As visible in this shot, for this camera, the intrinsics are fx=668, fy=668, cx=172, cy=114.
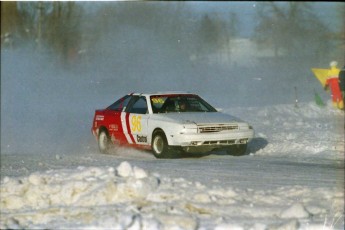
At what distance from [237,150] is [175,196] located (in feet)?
12.6

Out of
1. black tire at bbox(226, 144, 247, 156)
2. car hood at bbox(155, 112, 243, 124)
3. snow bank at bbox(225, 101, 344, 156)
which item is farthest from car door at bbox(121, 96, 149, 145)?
snow bank at bbox(225, 101, 344, 156)

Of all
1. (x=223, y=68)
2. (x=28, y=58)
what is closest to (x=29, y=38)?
(x=28, y=58)

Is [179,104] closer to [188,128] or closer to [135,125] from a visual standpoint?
[188,128]

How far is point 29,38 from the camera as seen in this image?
2833cm

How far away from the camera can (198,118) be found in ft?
33.6

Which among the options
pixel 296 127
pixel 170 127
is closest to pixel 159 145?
pixel 170 127

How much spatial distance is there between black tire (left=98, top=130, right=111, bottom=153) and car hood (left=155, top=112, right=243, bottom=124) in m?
0.89

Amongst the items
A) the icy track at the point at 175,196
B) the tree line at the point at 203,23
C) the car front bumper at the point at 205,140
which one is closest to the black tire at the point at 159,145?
the car front bumper at the point at 205,140

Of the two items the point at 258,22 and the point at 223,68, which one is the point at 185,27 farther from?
the point at 223,68

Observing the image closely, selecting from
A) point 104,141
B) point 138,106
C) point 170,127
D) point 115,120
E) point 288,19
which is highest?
point 288,19

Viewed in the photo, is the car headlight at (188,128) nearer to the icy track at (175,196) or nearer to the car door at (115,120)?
the icy track at (175,196)

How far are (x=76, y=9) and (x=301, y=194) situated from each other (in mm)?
7044

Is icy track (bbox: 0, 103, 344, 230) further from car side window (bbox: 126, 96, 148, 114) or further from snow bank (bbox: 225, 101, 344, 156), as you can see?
snow bank (bbox: 225, 101, 344, 156)

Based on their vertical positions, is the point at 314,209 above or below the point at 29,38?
below
